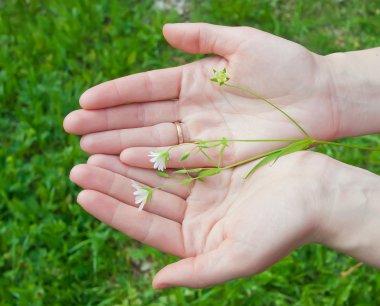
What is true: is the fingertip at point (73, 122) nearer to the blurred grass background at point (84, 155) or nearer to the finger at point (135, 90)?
the finger at point (135, 90)

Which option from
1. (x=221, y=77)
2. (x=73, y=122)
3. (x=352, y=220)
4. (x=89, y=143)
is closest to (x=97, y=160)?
(x=89, y=143)

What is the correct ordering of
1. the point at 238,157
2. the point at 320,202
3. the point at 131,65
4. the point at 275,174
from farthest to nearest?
the point at 131,65, the point at 238,157, the point at 275,174, the point at 320,202

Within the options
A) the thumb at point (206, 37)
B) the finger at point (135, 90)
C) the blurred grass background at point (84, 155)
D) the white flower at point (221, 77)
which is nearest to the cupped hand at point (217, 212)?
the finger at point (135, 90)

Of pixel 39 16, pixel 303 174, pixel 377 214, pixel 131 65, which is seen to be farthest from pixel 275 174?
pixel 39 16

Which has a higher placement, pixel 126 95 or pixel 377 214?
pixel 126 95

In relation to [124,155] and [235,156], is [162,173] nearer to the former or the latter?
[124,155]

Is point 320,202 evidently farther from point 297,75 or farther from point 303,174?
point 297,75
